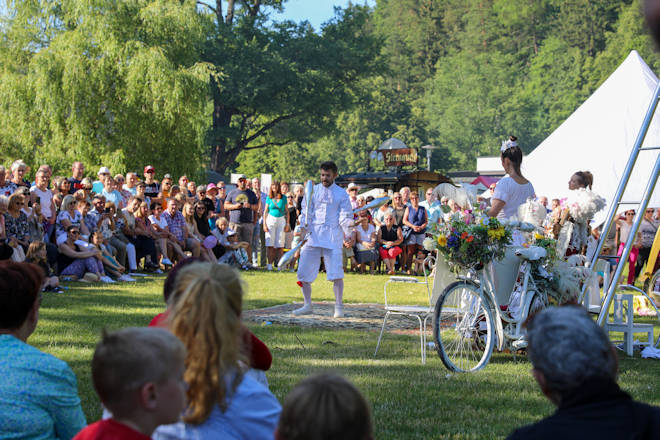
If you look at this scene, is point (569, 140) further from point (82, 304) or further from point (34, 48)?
point (34, 48)

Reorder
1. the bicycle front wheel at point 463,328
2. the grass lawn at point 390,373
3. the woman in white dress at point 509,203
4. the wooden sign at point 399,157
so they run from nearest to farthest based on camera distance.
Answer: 1. the grass lawn at point 390,373
2. the bicycle front wheel at point 463,328
3. the woman in white dress at point 509,203
4. the wooden sign at point 399,157

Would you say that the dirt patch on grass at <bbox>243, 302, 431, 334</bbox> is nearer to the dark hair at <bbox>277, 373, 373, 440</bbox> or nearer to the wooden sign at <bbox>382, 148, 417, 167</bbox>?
the dark hair at <bbox>277, 373, 373, 440</bbox>

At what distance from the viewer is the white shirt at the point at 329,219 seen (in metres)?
11.0

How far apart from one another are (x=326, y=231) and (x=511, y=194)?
3.56 metres

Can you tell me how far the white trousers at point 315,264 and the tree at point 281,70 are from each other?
3495 centimetres

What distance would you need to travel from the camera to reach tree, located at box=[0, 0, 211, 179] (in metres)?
26.8

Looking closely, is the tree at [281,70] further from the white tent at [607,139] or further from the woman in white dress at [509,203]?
the woman in white dress at [509,203]

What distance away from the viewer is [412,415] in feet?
18.0

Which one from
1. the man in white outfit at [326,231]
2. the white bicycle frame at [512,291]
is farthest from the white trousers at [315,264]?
the white bicycle frame at [512,291]

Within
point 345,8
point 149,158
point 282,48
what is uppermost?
point 345,8

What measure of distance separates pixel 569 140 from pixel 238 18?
31.9m

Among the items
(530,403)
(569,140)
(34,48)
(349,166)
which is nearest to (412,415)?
(530,403)

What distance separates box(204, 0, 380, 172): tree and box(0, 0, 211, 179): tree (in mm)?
15630

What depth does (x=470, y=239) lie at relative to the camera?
278 inches
